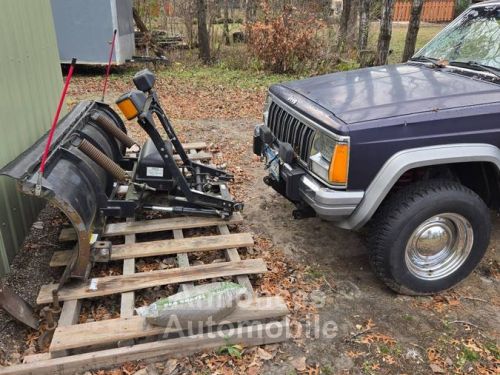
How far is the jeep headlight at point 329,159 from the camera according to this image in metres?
2.87

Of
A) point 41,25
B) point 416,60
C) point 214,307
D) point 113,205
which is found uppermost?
point 41,25

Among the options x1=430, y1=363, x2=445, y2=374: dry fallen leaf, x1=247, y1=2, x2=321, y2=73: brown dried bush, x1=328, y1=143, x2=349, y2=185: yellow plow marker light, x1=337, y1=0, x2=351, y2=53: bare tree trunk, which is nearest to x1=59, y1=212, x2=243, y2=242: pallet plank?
x1=328, y1=143, x2=349, y2=185: yellow plow marker light

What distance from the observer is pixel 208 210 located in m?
3.97

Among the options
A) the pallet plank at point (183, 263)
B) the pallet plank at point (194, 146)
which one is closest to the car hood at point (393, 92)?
the pallet plank at point (183, 263)

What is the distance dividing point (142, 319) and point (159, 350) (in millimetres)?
230

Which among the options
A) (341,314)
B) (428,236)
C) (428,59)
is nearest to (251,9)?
(428,59)

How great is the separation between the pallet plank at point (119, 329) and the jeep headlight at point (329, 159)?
3.13ft

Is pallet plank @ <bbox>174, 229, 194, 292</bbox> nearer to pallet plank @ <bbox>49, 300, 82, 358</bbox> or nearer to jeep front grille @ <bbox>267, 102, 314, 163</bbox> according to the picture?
pallet plank @ <bbox>49, 300, 82, 358</bbox>

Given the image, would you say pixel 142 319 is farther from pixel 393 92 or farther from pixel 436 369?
pixel 393 92

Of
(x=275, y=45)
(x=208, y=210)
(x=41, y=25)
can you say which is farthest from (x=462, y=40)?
(x=275, y=45)

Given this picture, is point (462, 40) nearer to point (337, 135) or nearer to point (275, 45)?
point (337, 135)

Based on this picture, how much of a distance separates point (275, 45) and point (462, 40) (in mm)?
7752

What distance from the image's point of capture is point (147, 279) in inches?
125

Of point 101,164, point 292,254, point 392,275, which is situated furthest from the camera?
point 292,254
